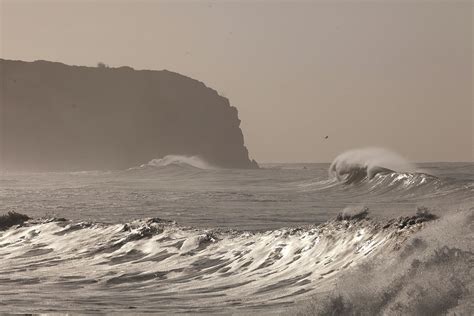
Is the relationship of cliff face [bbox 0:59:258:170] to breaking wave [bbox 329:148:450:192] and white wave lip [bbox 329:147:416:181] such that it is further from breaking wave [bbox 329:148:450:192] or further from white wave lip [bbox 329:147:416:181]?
breaking wave [bbox 329:148:450:192]

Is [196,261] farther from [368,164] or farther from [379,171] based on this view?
[368,164]

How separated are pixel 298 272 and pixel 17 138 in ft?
367

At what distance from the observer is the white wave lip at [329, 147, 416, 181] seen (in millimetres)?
33366

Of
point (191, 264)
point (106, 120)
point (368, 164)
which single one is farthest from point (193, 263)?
point (106, 120)

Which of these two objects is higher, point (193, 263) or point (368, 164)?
point (193, 263)

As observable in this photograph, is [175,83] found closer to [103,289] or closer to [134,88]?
[134,88]

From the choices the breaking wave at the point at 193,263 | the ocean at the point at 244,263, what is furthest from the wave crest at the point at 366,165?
the breaking wave at the point at 193,263

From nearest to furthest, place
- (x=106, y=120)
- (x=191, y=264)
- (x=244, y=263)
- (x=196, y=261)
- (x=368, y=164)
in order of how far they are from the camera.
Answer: (x=244, y=263)
(x=191, y=264)
(x=196, y=261)
(x=368, y=164)
(x=106, y=120)

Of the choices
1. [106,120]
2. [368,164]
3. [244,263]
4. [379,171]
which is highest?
[106,120]

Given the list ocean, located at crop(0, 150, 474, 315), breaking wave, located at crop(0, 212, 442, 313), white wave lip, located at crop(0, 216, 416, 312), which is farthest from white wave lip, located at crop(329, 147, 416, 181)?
breaking wave, located at crop(0, 212, 442, 313)

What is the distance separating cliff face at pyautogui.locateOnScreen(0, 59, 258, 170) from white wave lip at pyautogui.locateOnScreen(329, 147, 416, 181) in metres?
74.0

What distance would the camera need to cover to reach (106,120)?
→ 396 ft

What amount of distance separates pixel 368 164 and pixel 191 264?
24405mm

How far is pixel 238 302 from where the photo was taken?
28.6 feet
